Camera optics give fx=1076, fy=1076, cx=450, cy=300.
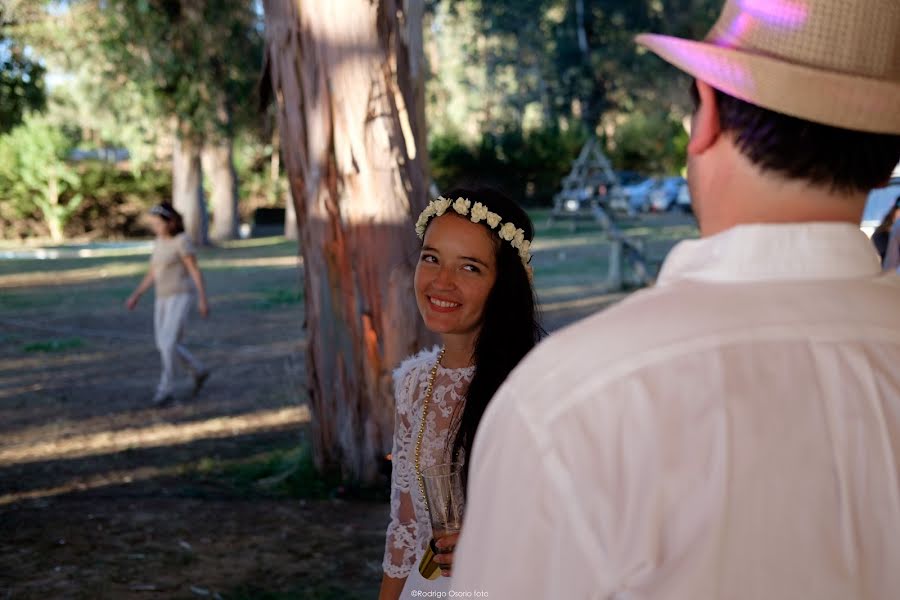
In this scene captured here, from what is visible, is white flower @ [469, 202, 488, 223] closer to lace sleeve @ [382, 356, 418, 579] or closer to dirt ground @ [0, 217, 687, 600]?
lace sleeve @ [382, 356, 418, 579]

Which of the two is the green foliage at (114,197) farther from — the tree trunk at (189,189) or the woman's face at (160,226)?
the woman's face at (160,226)

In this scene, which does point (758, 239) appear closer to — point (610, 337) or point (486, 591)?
point (610, 337)

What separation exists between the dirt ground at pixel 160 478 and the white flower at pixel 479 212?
9.72ft

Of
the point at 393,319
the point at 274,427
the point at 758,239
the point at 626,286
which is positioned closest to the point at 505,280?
the point at 758,239

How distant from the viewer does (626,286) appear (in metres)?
19.6

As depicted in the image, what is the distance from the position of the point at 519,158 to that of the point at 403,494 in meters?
44.1

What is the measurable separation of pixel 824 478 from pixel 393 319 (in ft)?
18.4

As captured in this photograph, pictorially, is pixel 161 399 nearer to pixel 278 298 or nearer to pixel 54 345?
pixel 54 345

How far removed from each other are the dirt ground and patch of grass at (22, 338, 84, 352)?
4cm

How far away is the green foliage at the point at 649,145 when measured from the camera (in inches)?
1983

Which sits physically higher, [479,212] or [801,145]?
[801,145]

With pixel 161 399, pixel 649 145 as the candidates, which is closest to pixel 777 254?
pixel 161 399

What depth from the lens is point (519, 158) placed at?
152ft

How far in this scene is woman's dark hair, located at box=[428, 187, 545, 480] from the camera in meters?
2.94
